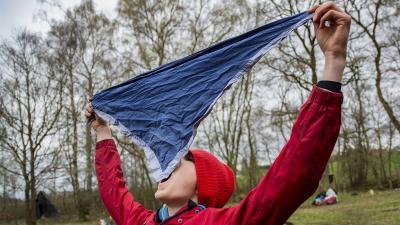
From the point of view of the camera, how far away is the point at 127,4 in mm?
21547

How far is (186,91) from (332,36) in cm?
102

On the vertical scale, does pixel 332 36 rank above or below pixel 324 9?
below

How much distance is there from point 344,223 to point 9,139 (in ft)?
48.9

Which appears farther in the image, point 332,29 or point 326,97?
point 332,29

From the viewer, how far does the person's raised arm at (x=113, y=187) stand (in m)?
2.27

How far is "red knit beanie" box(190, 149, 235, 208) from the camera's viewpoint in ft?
6.82

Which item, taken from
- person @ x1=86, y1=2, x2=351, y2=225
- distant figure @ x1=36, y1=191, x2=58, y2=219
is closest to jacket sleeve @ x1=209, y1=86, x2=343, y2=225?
person @ x1=86, y1=2, x2=351, y2=225

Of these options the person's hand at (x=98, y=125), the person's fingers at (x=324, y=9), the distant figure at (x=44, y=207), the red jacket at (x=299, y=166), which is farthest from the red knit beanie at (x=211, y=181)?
the distant figure at (x=44, y=207)

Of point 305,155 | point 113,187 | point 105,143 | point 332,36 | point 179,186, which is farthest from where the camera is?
point 105,143

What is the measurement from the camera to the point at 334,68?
1404 mm

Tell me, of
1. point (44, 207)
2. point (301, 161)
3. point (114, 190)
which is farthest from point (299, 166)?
point (44, 207)

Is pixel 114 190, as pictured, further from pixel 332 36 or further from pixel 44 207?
pixel 44 207

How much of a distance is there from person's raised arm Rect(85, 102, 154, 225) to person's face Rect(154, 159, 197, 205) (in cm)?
23

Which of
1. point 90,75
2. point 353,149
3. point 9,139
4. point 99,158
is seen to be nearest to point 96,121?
point 99,158
